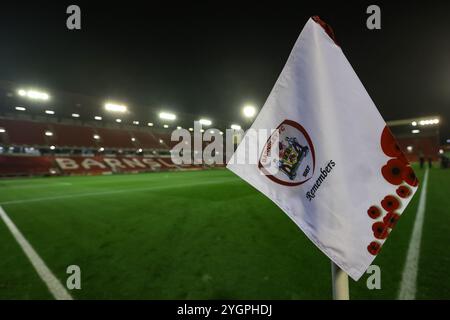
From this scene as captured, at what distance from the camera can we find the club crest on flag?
112 centimetres

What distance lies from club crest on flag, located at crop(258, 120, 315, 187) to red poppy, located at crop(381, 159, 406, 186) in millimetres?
287

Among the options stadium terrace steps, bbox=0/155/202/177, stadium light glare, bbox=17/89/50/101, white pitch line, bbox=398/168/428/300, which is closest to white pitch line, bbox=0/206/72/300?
white pitch line, bbox=398/168/428/300

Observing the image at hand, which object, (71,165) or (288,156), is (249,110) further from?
(288,156)

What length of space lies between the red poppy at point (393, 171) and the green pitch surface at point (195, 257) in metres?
1.92

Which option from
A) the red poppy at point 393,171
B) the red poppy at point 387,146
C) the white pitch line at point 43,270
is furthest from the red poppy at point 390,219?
the white pitch line at point 43,270

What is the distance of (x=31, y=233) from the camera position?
16.1 ft

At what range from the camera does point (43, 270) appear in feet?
10.3

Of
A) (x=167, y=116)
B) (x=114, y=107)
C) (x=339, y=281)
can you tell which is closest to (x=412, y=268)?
(x=339, y=281)

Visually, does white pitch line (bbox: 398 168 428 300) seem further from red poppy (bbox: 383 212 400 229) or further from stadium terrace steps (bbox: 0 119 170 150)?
stadium terrace steps (bbox: 0 119 170 150)

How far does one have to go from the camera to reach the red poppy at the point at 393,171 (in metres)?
0.97

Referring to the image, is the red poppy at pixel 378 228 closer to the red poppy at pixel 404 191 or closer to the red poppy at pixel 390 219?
the red poppy at pixel 390 219
